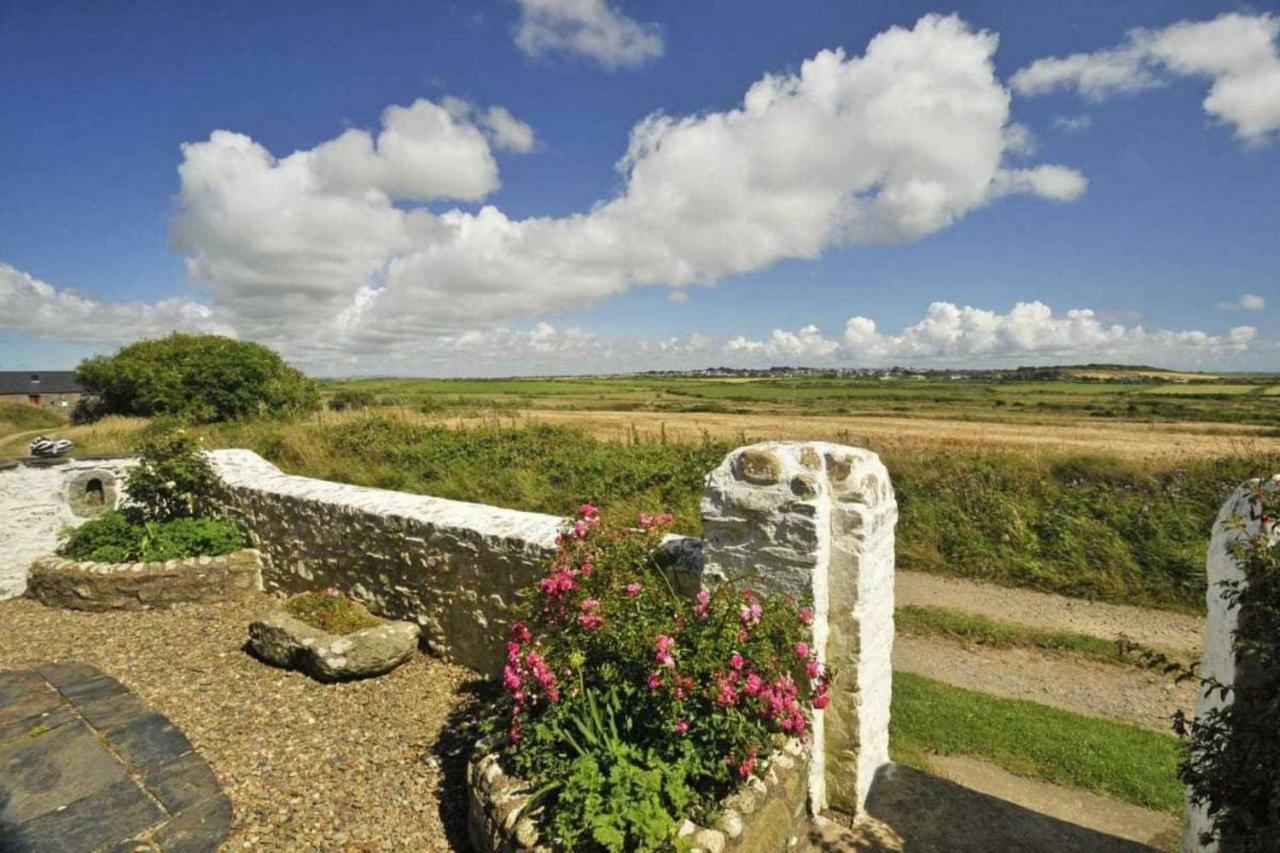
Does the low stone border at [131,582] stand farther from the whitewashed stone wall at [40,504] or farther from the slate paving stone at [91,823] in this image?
the slate paving stone at [91,823]

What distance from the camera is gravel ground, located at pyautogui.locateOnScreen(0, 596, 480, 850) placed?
3545 millimetres

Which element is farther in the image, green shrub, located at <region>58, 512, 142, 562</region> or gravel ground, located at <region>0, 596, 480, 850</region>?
green shrub, located at <region>58, 512, 142, 562</region>

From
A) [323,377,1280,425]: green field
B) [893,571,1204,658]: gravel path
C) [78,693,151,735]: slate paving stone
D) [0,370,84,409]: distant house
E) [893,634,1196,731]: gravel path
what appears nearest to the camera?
[78,693,151,735]: slate paving stone

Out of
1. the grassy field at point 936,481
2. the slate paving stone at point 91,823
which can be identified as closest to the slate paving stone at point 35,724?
the slate paving stone at point 91,823

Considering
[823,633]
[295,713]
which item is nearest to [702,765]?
[823,633]

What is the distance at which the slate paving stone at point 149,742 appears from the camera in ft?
13.0

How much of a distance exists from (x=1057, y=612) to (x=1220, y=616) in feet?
18.8

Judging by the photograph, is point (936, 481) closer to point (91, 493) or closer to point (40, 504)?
point (91, 493)

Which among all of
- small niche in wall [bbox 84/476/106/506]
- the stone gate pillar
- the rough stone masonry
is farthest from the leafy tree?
the stone gate pillar

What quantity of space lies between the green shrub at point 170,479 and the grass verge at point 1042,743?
26.3 feet

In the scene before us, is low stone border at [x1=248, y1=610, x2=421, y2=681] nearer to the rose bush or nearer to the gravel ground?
the gravel ground

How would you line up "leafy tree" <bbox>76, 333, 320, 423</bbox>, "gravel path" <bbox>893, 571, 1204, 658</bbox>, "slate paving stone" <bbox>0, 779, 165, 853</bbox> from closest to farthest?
"slate paving stone" <bbox>0, 779, 165, 853</bbox> < "gravel path" <bbox>893, 571, 1204, 658</bbox> < "leafy tree" <bbox>76, 333, 320, 423</bbox>

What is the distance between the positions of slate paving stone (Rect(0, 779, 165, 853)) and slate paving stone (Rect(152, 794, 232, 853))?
0.14 m

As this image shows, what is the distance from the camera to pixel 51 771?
12.5 ft
